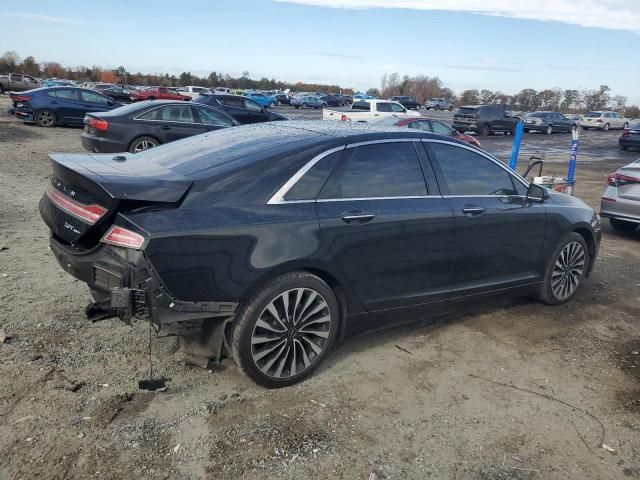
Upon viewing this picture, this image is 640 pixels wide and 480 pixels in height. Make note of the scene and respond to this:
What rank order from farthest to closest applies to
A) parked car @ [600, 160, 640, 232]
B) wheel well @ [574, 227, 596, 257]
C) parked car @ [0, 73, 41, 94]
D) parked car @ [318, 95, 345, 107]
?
1. parked car @ [318, 95, 345, 107]
2. parked car @ [0, 73, 41, 94]
3. parked car @ [600, 160, 640, 232]
4. wheel well @ [574, 227, 596, 257]

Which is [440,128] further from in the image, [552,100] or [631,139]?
[552,100]

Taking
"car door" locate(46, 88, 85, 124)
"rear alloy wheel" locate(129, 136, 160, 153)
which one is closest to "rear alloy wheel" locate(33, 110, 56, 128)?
"car door" locate(46, 88, 85, 124)

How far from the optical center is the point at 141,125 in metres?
11.7

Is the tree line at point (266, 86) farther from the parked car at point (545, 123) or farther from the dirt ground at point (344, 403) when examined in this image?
the dirt ground at point (344, 403)

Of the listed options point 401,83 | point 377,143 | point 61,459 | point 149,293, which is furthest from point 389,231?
point 401,83

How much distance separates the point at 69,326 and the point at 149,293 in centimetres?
157

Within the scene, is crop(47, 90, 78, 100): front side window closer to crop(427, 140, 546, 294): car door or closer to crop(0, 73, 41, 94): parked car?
crop(427, 140, 546, 294): car door

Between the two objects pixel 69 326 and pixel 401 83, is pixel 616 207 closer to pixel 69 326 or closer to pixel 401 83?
pixel 69 326

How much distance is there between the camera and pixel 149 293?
3092mm

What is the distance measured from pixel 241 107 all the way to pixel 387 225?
56.3 feet

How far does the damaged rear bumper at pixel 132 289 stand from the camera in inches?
121

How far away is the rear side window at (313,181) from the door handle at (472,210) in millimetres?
1185

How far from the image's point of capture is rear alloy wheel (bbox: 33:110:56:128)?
1938cm

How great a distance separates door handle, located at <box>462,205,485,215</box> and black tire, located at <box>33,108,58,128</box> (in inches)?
739
